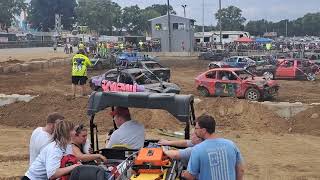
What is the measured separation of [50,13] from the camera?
133 metres

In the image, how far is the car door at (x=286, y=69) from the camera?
103ft

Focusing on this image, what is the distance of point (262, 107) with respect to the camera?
17078mm

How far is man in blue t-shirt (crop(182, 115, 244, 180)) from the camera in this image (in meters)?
5.03

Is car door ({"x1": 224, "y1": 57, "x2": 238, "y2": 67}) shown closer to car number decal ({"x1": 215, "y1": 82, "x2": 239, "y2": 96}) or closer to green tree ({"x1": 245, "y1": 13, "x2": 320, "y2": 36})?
car number decal ({"x1": 215, "y1": 82, "x2": 239, "y2": 96})

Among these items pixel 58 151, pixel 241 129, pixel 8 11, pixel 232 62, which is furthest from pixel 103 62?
pixel 8 11

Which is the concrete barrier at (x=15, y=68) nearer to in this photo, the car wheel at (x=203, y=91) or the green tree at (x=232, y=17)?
the car wheel at (x=203, y=91)

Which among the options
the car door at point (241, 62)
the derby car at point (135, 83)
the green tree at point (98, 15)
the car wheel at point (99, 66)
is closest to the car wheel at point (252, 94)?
the derby car at point (135, 83)

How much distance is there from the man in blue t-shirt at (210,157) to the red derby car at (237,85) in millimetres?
16373

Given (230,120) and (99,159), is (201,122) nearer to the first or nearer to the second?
→ (99,159)

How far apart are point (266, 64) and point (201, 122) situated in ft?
95.9

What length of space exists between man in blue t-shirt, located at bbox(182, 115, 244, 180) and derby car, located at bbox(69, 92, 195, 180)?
649mm

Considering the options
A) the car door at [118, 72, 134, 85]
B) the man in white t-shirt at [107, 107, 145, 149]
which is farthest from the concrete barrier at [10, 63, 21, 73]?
the man in white t-shirt at [107, 107, 145, 149]

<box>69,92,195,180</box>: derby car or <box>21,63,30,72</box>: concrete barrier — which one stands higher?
<box>69,92,195,180</box>: derby car

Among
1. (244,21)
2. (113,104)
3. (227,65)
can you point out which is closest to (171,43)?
(227,65)
